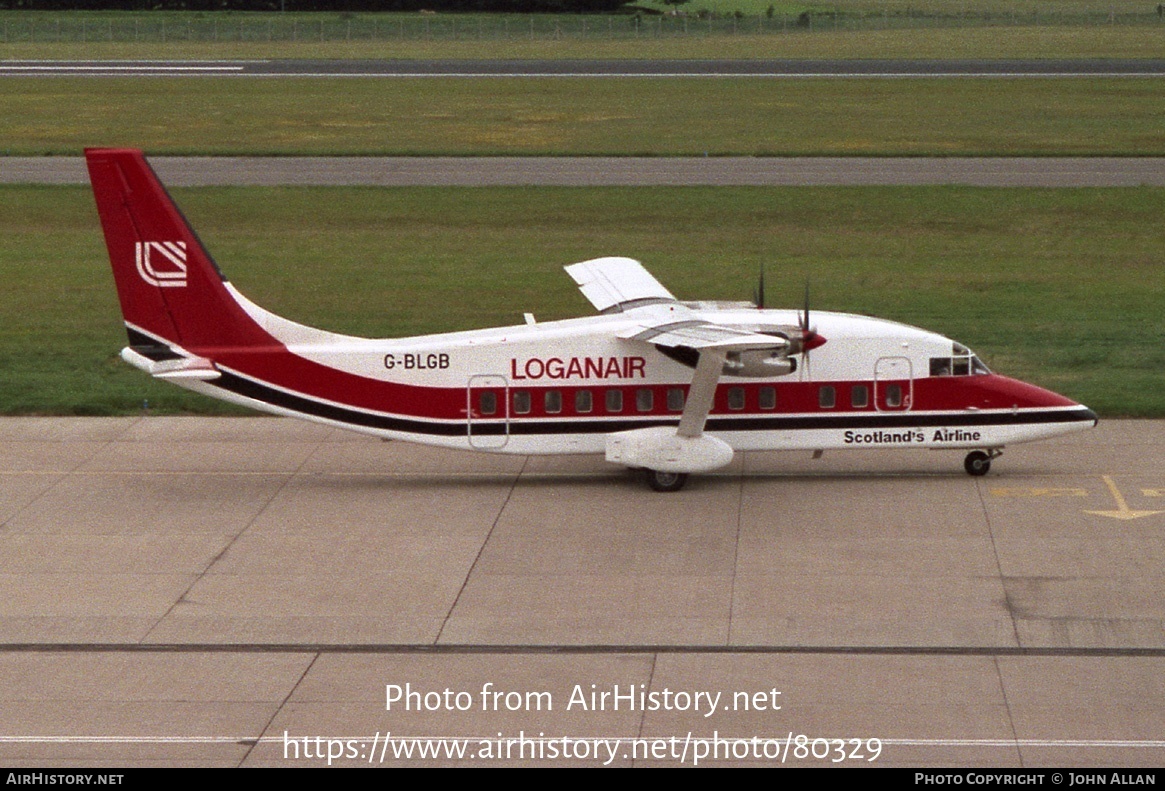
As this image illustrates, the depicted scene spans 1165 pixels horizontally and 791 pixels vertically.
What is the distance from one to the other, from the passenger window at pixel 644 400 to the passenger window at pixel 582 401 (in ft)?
2.66

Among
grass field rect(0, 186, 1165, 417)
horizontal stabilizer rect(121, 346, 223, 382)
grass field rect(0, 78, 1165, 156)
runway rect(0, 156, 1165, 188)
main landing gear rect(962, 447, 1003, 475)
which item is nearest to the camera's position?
horizontal stabilizer rect(121, 346, 223, 382)

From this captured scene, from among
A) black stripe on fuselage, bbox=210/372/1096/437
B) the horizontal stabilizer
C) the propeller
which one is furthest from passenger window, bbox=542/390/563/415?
the horizontal stabilizer

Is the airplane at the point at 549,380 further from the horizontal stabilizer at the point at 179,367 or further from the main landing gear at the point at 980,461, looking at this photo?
the main landing gear at the point at 980,461

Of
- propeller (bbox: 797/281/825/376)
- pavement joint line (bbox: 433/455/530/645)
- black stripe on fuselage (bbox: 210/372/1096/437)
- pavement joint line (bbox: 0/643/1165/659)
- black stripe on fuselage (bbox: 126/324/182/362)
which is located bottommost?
pavement joint line (bbox: 433/455/530/645)

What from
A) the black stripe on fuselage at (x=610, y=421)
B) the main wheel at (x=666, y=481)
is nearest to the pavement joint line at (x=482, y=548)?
the black stripe on fuselage at (x=610, y=421)

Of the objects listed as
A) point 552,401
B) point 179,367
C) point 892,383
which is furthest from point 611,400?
point 179,367

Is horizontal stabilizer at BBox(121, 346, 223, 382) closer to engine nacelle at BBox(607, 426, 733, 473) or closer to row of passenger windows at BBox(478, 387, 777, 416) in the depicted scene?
row of passenger windows at BBox(478, 387, 777, 416)

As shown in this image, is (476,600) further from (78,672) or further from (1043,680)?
(1043,680)

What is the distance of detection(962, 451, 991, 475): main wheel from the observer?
29281 mm

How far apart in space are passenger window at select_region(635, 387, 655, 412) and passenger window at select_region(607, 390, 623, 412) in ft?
0.89

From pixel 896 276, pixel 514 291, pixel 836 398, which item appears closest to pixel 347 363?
pixel 836 398

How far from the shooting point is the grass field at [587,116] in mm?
68250

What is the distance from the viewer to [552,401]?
2862cm

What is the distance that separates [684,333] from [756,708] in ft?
29.5
